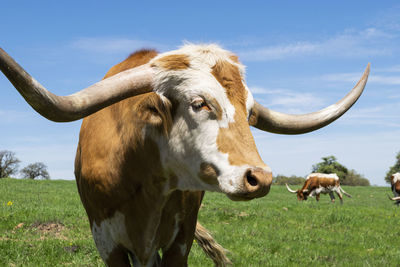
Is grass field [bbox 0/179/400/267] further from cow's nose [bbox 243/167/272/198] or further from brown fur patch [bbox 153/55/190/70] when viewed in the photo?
cow's nose [bbox 243/167/272/198]

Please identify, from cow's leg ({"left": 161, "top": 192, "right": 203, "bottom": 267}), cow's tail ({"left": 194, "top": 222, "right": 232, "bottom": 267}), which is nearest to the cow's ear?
cow's leg ({"left": 161, "top": 192, "right": 203, "bottom": 267})

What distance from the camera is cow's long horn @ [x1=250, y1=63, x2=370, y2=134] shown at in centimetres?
398

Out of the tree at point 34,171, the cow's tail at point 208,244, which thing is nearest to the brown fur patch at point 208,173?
the cow's tail at point 208,244

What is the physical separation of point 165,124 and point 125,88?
1.28 ft

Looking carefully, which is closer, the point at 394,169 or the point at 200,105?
the point at 200,105

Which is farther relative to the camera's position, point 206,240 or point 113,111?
point 206,240

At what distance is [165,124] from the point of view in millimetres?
3107

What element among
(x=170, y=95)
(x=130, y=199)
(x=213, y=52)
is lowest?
(x=130, y=199)

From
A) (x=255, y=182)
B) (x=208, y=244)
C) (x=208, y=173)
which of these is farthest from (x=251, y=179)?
(x=208, y=244)

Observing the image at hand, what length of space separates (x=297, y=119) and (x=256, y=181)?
64.1 inches

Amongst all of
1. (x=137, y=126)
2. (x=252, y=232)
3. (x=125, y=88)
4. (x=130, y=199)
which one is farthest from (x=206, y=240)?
(x=252, y=232)

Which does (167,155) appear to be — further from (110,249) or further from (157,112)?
(110,249)

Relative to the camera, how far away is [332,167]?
7019 cm

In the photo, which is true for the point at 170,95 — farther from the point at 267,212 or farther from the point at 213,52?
the point at 267,212
